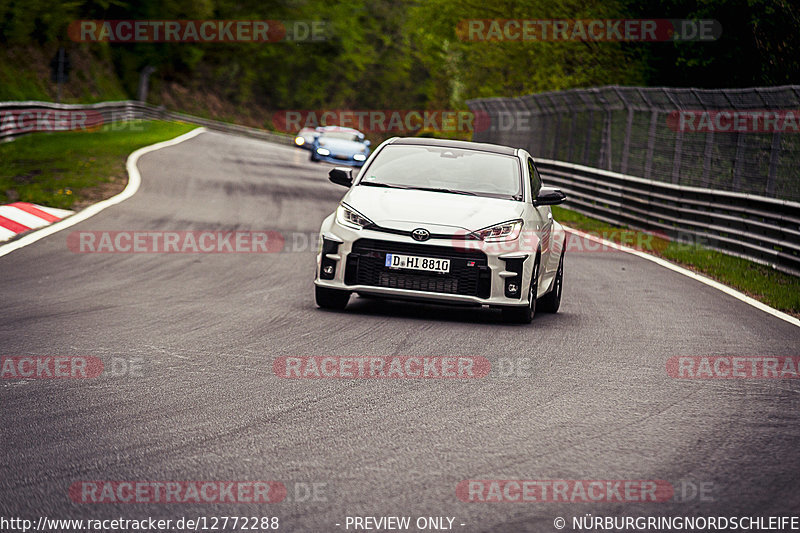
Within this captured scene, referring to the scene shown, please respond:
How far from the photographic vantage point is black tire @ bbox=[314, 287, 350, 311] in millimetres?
9641

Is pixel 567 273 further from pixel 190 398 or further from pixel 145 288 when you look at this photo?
pixel 190 398

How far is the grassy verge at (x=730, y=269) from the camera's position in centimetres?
1259

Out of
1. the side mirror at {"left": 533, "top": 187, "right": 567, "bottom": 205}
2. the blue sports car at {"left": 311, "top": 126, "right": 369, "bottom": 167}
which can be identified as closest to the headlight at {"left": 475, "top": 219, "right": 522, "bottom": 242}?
the side mirror at {"left": 533, "top": 187, "right": 567, "bottom": 205}

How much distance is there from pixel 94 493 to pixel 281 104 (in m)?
97.8

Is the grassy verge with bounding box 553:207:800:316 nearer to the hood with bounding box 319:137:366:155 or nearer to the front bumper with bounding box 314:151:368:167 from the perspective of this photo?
the front bumper with bounding box 314:151:368:167

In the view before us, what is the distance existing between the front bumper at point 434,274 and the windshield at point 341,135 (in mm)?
30559

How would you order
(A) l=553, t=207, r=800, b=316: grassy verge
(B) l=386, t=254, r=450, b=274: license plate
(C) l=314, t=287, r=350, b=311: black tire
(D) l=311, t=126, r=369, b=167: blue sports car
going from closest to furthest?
(B) l=386, t=254, r=450, b=274: license plate < (C) l=314, t=287, r=350, b=311: black tire < (A) l=553, t=207, r=800, b=316: grassy verge < (D) l=311, t=126, r=369, b=167: blue sports car

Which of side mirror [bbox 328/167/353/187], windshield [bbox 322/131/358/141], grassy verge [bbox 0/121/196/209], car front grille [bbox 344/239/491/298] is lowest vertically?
grassy verge [bbox 0/121/196/209]

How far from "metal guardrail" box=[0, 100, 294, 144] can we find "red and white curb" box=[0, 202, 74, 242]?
1605cm

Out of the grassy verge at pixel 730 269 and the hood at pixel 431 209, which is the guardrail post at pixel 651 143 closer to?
the grassy verge at pixel 730 269

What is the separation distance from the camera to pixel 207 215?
1850 cm

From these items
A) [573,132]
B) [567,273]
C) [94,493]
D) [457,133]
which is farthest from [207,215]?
[457,133]

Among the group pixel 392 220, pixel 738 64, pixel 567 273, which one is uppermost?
pixel 738 64

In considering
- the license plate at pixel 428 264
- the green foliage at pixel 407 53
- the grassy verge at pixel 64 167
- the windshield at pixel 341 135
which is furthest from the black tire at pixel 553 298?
the windshield at pixel 341 135
